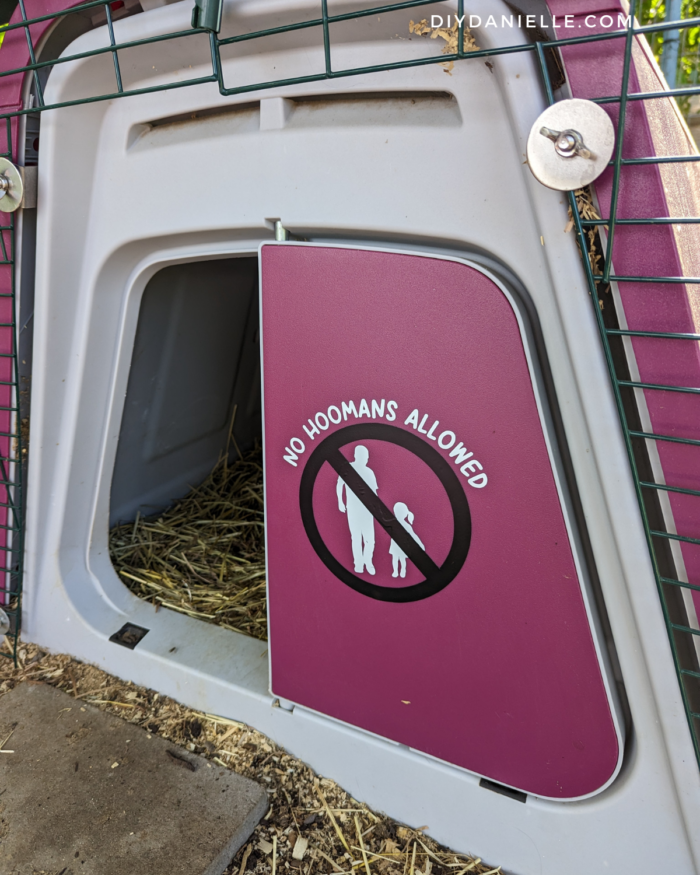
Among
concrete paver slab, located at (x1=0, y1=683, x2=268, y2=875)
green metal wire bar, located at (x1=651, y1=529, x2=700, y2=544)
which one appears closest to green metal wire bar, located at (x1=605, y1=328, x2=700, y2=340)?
green metal wire bar, located at (x1=651, y1=529, x2=700, y2=544)

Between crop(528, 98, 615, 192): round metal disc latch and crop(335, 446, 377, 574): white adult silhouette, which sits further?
crop(335, 446, 377, 574): white adult silhouette

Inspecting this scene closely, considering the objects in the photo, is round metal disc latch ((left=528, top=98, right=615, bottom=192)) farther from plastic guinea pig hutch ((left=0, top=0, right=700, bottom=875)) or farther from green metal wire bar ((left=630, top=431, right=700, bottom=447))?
green metal wire bar ((left=630, top=431, right=700, bottom=447))

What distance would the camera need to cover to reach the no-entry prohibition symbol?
917 mm

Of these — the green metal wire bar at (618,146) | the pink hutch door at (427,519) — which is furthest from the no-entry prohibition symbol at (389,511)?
the green metal wire bar at (618,146)

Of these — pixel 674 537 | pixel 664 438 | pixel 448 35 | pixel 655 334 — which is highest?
pixel 448 35

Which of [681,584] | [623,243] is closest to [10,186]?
[623,243]

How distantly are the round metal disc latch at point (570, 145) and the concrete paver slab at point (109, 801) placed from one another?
1.15 meters

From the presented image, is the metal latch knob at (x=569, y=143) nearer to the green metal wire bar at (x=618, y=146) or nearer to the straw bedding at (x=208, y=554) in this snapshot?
the green metal wire bar at (x=618, y=146)

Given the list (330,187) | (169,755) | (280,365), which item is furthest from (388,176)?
(169,755)

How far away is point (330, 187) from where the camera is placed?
0.93 meters

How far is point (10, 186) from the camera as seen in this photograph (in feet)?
3.95

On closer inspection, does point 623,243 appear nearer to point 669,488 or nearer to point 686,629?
point 669,488

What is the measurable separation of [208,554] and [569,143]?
145 centimetres

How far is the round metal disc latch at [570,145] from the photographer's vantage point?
27.5 inches
